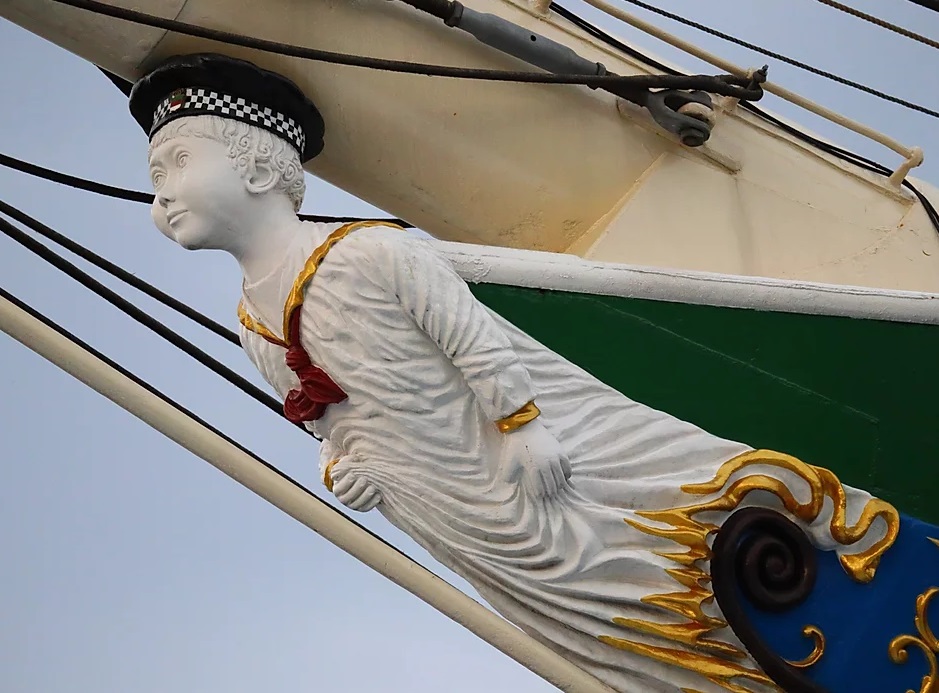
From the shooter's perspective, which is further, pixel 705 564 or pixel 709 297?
pixel 709 297

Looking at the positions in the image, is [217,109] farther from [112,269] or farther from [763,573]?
Result: [763,573]

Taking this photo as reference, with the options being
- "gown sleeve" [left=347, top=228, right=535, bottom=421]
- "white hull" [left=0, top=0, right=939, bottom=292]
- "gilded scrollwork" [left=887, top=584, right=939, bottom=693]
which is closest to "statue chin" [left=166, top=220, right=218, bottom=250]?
"gown sleeve" [left=347, top=228, right=535, bottom=421]

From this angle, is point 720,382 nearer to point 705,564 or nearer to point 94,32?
point 705,564

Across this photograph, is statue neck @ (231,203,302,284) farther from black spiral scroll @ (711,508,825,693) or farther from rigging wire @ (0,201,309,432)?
black spiral scroll @ (711,508,825,693)

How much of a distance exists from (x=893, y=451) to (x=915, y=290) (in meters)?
0.40

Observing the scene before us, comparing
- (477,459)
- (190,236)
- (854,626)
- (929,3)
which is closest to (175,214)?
(190,236)

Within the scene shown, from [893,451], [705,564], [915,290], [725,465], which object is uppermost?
[915,290]

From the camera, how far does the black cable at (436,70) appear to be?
220 centimetres

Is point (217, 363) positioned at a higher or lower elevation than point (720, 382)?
lower

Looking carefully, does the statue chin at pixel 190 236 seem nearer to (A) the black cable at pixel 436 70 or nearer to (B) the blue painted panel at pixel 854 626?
(A) the black cable at pixel 436 70

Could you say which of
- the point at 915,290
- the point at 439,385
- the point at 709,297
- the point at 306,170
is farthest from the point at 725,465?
the point at 306,170

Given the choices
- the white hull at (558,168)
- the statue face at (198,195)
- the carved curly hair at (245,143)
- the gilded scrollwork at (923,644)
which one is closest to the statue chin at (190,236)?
the statue face at (198,195)

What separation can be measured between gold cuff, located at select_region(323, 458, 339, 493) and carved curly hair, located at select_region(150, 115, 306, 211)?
0.38m

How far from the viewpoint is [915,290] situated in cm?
256
